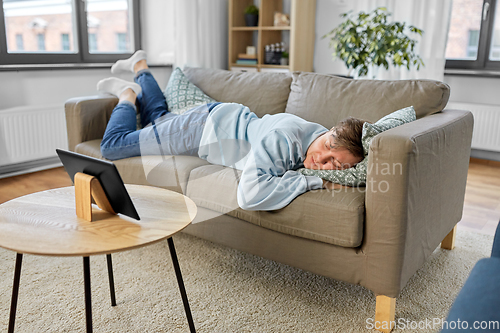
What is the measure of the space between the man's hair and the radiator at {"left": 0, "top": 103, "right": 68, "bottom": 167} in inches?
96.5

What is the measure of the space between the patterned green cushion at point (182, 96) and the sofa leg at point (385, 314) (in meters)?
1.40

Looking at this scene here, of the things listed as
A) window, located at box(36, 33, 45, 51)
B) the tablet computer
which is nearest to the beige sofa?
the tablet computer

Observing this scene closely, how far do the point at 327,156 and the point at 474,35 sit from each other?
10.0 feet

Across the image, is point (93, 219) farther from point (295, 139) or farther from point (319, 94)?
point (319, 94)

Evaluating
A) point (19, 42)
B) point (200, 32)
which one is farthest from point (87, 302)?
point (200, 32)

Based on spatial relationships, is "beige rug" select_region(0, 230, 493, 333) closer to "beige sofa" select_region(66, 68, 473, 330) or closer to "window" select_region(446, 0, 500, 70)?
"beige sofa" select_region(66, 68, 473, 330)

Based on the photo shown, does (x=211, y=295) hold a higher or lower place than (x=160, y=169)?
lower

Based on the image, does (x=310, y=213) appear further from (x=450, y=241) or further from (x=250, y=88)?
(x=250, y=88)

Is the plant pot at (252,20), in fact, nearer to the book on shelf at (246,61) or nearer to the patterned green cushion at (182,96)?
the book on shelf at (246,61)

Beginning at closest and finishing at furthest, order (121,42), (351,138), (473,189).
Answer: (351,138) < (473,189) < (121,42)

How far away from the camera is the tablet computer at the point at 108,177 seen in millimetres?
1104

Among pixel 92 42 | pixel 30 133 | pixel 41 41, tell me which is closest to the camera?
pixel 30 133

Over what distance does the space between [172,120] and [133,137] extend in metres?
0.21

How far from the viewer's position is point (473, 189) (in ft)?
9.75
